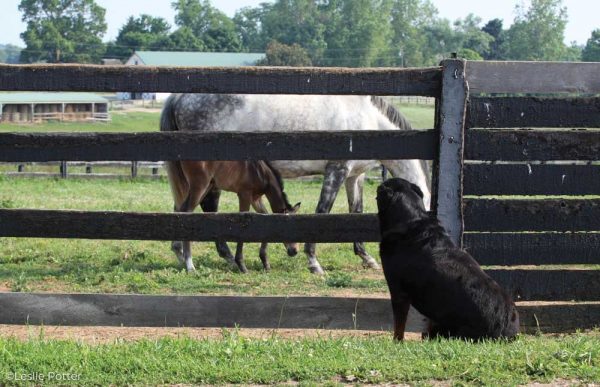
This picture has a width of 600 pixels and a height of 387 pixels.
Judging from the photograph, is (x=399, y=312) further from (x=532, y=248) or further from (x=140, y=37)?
(x=140, y=37)

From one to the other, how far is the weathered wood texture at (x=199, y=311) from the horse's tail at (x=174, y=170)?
→ 18.2ft

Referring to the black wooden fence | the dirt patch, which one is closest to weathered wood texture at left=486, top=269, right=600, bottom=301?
the black wooden fence

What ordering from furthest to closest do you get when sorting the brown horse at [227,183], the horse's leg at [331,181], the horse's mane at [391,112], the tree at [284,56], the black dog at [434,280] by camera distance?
the tree at [284,56], the horse's leg at [331,181], the horse's mane at [391,112], the brown horse at [227,183], the black dog at [434,280]

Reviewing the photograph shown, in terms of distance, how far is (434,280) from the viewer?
6.01m

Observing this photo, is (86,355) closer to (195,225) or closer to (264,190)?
(195,225)

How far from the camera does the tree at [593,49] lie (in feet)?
330

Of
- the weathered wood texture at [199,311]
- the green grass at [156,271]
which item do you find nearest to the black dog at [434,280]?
the weathered wood texture at [199,311]

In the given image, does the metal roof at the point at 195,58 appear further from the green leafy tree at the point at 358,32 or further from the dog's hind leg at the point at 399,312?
the dog's hind leg at the point at 399,312

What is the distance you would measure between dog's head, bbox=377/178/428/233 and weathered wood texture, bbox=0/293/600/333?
0.76 m

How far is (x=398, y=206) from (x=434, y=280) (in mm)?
561

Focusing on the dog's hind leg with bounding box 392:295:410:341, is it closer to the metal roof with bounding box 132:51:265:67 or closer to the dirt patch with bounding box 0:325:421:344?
the dirt patch with bounding box 0:325:421:344

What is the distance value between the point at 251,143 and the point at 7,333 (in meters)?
2.45

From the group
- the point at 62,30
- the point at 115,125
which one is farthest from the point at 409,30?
the point at 115,125

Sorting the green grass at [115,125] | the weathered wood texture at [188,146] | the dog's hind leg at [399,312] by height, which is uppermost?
the weathered wood texture at [188,146]
